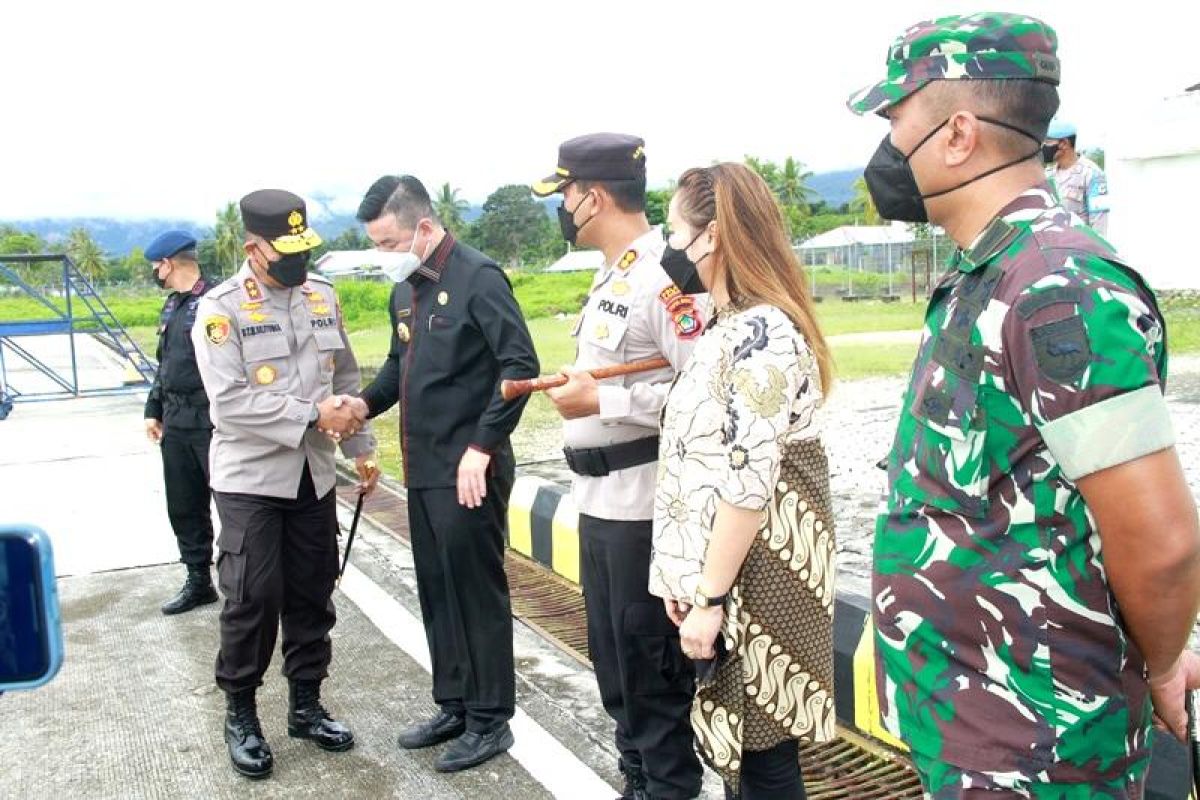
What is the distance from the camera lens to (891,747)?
3355 millimetres

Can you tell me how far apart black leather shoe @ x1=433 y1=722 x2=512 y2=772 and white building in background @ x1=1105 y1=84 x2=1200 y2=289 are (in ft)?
70.4

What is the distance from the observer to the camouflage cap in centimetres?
161

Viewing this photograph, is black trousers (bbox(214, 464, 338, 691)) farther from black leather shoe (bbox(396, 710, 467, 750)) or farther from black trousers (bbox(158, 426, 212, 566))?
black trousers (bbox(158, 426, 212, 566))

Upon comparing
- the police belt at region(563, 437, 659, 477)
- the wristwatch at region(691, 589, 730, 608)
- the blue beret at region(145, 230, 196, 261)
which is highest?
the blue beret at region(145, 230, 196, 261)

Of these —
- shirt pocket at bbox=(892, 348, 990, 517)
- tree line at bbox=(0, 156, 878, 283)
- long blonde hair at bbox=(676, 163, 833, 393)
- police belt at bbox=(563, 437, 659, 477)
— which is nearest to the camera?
shirt pocket at bbox=(892, 348, 990, 517)

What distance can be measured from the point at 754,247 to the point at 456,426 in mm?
1483

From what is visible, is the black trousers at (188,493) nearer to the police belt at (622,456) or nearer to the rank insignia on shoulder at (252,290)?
the rank insignia on shoulder at (252,290)

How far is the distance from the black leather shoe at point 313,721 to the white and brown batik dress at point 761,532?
171 cm

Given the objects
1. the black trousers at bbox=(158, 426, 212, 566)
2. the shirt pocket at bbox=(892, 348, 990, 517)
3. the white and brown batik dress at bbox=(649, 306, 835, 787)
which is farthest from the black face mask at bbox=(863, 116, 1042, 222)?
the black trousers at bbox=(158, 426, 212, 566)

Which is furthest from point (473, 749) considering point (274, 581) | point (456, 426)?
point (456, 426)

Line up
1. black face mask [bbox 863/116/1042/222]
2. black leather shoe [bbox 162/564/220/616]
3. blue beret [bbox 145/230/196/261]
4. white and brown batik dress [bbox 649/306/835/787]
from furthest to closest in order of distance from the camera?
blue beret [bbox 145/230/196/261] < black leather shoe [bbox 162/564/220/616] < white and brown batik dress [bbox 649/306/835/787] < black face mask [bbox 863/116/1042/222]

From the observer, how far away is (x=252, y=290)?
3.71 m

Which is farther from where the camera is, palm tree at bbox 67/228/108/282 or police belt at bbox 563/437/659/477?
palm tree at bbox 67/228/108/282

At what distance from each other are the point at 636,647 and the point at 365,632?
240cm
